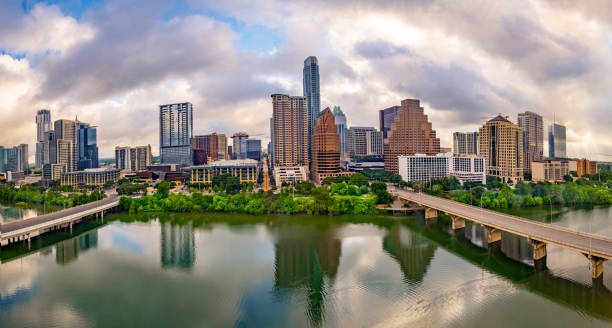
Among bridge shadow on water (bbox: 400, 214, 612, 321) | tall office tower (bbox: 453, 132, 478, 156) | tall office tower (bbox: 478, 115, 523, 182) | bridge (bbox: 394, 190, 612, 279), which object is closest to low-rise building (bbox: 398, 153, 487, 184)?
tall office tower (bbox: 478, 115, 523, 182)

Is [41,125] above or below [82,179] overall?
above

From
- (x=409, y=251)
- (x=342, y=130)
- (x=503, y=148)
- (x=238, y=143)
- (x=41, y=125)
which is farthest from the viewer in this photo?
(x=238, y=143)

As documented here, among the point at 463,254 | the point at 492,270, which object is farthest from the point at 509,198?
the point at 492,270

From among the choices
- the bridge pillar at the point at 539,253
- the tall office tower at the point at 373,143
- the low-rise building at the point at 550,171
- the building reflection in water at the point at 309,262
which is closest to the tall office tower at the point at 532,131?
the low-rise building at the point at 550,171

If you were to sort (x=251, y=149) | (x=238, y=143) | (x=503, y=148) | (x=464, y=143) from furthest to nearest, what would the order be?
1. (x=238, y=143)
2. (x=251, y=149)
3. (x=464, y=143)
4. (x=503, y=148)

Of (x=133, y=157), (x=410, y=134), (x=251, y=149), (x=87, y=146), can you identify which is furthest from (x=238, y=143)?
(x=410, y=134)

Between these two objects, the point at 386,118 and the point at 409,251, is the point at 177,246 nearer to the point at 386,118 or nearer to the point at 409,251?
the point at 409,251

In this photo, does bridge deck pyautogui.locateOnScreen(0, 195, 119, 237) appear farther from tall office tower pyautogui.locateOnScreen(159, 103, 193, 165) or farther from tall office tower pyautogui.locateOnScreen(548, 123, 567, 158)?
tall office tower pyautogui.locateOnScreen(548, 123, 567, 158)
